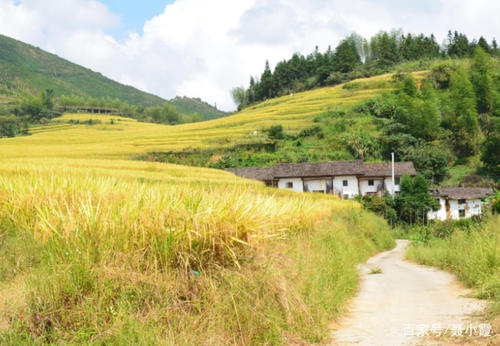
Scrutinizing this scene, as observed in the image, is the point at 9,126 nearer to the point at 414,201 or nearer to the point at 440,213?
the point at 414,201

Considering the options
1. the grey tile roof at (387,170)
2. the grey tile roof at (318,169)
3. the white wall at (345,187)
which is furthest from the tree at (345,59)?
the white wall at (345,187)

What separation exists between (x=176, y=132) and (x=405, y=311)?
65.3 metres

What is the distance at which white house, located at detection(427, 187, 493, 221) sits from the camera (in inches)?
1601

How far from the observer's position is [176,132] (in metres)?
68.7

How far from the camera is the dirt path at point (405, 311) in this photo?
4504 mm

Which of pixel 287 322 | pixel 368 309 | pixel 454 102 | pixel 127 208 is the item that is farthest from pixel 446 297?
pixel 454 102

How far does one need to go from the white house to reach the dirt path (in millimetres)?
35463

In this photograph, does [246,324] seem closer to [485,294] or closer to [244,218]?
[244,218]

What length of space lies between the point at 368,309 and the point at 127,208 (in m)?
4.06

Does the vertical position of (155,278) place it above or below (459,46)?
below

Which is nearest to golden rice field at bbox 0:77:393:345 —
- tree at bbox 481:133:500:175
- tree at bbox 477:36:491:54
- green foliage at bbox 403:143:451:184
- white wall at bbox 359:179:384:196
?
white wall at bbox 359:179:384:196

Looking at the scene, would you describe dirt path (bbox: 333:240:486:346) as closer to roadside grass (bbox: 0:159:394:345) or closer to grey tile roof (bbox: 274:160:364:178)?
roadside grass (bbox: 0:159:394:345)

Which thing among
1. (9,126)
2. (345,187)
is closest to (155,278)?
(345,187)

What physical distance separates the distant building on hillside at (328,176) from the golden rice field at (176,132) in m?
12.1
